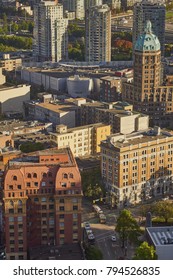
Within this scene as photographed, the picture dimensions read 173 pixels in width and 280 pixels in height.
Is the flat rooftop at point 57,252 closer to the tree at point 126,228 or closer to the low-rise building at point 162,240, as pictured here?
the tree at point 126,228

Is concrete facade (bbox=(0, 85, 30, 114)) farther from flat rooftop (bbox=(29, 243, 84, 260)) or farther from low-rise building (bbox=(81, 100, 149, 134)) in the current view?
flat rooftop (bbox=(29, 243, 84, 260))

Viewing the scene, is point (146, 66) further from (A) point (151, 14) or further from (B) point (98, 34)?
(B) point (98, 34)

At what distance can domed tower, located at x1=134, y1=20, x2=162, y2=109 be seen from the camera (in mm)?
40656

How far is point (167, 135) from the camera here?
103 feet

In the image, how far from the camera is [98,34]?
59.3 metres

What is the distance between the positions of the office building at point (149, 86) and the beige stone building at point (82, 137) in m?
5.97

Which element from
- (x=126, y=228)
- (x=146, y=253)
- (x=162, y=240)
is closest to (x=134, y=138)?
(x=126, y=228)

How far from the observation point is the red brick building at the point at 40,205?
22891 mm

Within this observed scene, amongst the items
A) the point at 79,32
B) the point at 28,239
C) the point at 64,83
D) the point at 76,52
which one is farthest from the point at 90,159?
the point at 79,32

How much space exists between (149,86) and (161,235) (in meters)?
20.3

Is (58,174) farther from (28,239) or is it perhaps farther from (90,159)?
(90,159)

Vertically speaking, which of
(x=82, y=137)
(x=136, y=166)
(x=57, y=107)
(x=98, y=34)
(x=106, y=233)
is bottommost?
(x=106, y=233)

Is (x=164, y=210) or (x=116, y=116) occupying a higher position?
(x=116, y=116)

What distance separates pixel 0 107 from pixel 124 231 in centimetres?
2390
